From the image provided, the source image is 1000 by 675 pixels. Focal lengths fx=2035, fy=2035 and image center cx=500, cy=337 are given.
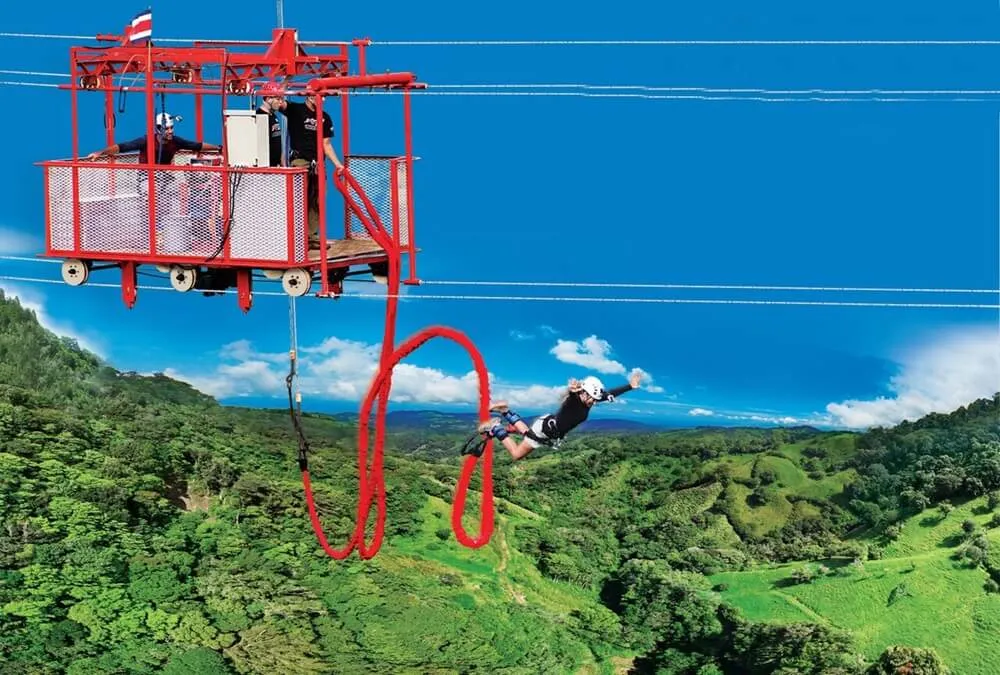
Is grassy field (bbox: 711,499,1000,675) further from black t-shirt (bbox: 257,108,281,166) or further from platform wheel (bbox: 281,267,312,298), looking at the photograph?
platform wheel (bbox: 281,267,312,298)

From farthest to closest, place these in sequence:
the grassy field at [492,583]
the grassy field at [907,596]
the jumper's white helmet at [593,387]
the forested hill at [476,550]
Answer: the grassy field at [492,583] → the forested hill at [476,550] → the grassy field at [907,596] → the jumper's white helmet at [593,387]

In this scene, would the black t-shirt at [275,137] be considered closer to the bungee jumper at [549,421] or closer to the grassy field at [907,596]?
the bungee jumper at [549,421]

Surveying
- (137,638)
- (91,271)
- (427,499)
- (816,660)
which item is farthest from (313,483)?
(91,271)

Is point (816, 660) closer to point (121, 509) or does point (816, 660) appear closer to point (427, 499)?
point (427, 499)

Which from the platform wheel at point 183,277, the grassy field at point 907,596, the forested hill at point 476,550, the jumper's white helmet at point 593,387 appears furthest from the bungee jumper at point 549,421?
the grassy field at point 907,596

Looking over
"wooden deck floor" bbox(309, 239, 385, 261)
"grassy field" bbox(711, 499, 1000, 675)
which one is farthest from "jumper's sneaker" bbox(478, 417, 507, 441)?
"grassy field" bbox(711, 499, 1000, 675)

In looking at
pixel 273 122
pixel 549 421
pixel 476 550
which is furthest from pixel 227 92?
pixel 476 550

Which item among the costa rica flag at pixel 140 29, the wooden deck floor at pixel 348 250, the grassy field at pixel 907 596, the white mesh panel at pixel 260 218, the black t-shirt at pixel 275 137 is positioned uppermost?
the costa rica flag at pixel 140 29
